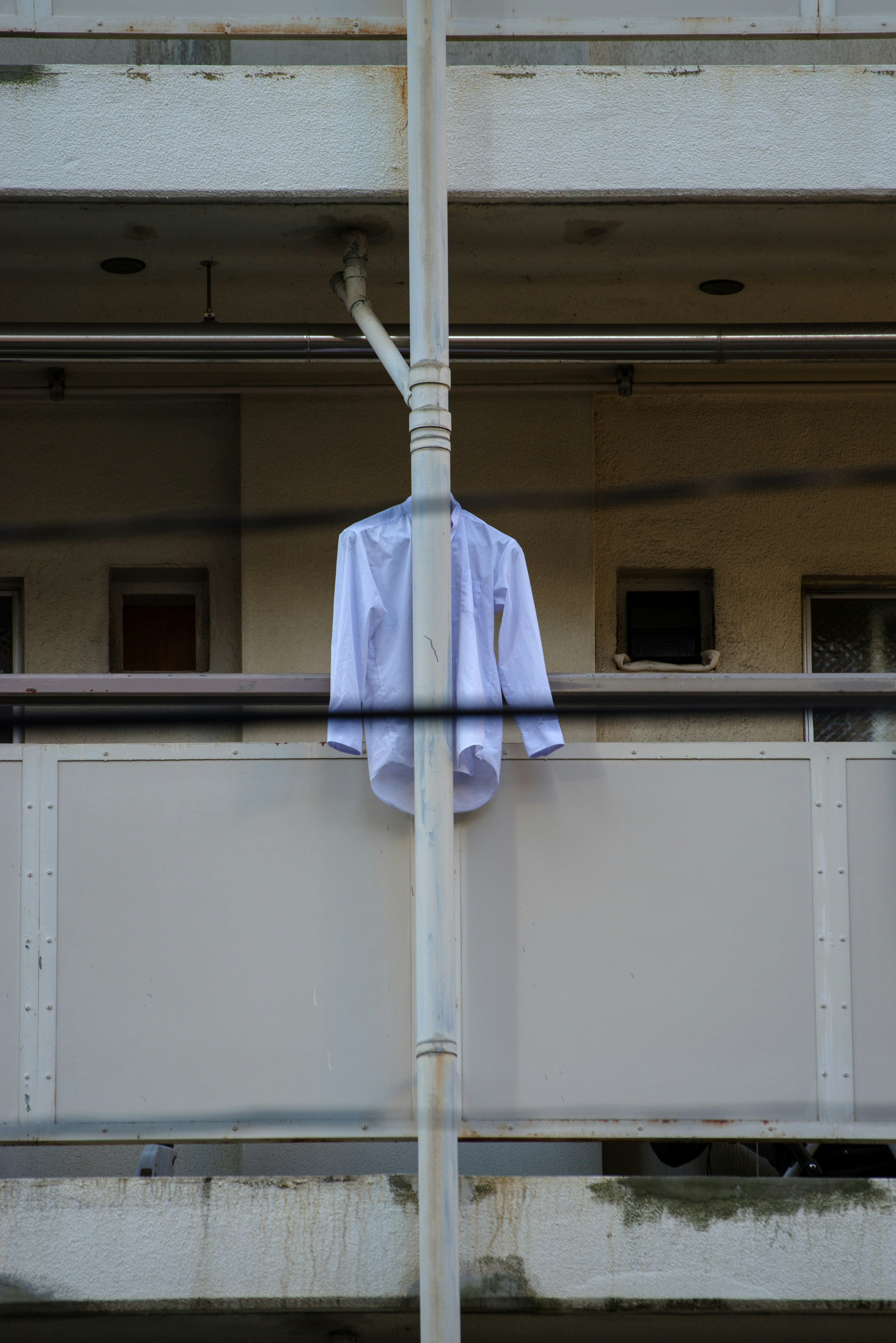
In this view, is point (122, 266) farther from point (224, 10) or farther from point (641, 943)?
point (641, 943)

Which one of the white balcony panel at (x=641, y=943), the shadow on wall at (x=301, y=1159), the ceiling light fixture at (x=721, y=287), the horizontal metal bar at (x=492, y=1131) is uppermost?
the ceiling light fixture at (x=721, y=287)

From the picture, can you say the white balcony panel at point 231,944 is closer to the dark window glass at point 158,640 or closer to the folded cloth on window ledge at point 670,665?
the folded cloth on window ledge at point 670,665

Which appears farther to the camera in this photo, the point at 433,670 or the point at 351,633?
the point at 351,633

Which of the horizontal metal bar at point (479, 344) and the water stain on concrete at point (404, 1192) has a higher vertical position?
the horizontal metal bar at point (479, 344)

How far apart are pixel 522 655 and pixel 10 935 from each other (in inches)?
68.4

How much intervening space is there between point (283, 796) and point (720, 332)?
2726 mm

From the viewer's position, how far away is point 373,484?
22.0 feet

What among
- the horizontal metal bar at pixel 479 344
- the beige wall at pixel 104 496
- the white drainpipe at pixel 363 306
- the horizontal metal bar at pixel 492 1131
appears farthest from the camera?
the beige wall at pixel 104 496

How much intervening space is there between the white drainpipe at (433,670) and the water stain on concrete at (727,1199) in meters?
0.50

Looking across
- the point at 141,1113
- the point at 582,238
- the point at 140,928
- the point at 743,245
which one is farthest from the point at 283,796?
the point at 743,245

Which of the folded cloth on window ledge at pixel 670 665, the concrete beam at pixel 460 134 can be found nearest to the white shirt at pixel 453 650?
the concrete beam at pixel 460 134

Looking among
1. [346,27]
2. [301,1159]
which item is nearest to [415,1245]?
[301,1159]

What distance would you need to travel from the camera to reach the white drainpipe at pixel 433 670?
13.8 ft

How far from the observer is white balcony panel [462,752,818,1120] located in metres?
4.57
